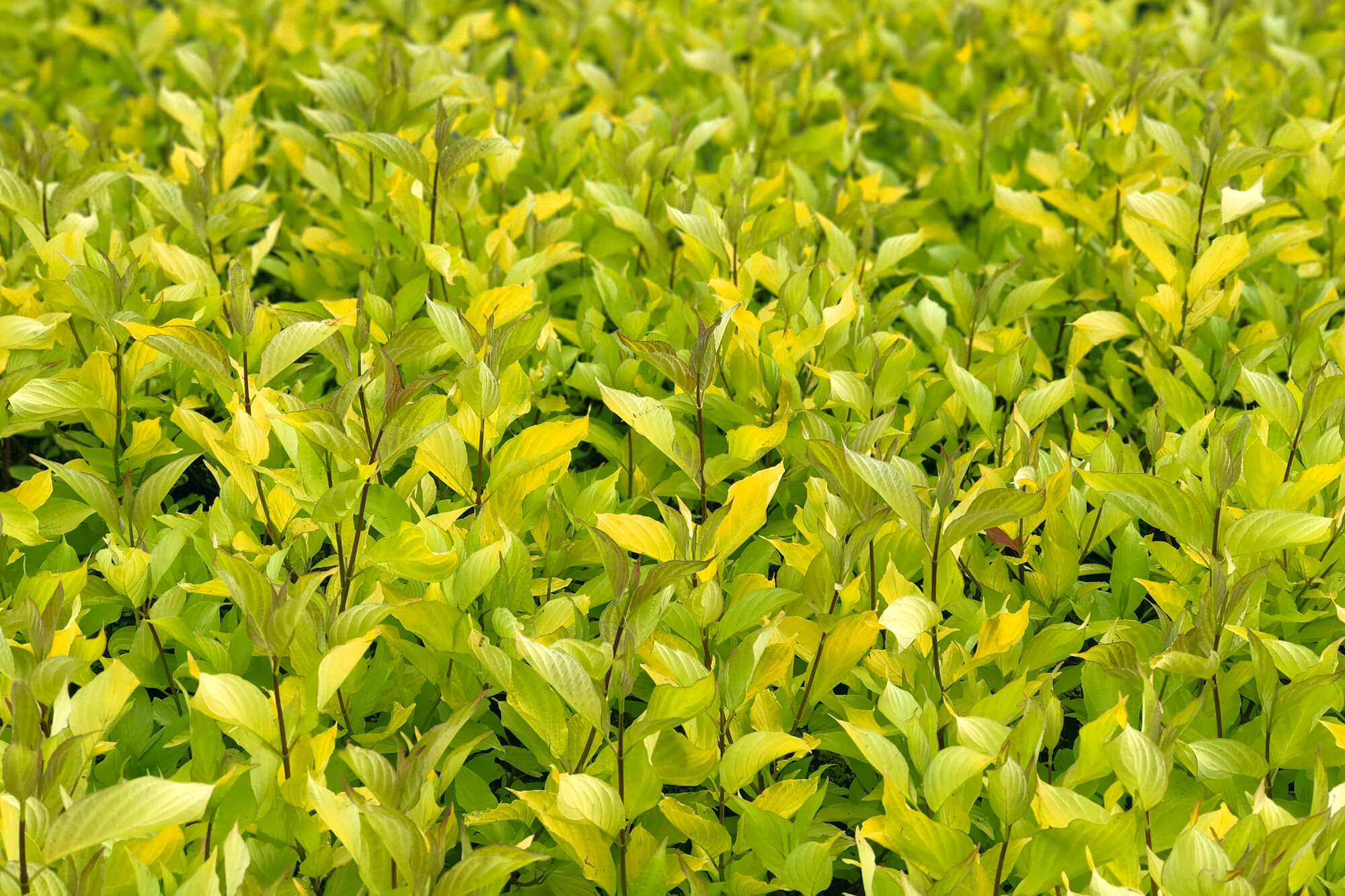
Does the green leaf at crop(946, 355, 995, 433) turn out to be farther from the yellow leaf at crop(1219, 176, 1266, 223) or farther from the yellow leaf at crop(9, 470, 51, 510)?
the yellow leaf at crop(9, 470, 51, 510)

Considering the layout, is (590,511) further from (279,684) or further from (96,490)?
A: (96,490)

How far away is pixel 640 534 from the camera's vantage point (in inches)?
72.0

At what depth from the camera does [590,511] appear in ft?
6.73

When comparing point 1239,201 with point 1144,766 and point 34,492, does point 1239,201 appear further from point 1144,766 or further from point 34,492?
point 34,492


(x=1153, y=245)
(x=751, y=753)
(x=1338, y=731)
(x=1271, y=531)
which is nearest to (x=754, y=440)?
(x=751, y=753)

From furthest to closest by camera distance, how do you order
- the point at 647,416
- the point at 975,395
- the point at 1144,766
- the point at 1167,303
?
the point at 1167,303 < the point at 975,395 < the point at 647,416 < the point at 1144,766

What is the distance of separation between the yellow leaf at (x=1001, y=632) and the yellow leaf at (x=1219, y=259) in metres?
1.07

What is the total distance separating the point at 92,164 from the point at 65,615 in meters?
1.36

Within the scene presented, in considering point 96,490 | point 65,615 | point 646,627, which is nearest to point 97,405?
point 96,490

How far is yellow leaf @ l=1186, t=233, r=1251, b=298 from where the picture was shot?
8.13 ft

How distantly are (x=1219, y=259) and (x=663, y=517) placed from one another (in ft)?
4.42

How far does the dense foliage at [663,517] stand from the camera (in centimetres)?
157

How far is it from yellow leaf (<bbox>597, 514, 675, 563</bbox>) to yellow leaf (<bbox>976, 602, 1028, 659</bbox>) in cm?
47

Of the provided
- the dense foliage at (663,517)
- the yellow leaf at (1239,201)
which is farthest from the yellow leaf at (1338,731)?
the yellow leaf at (1239,201)
